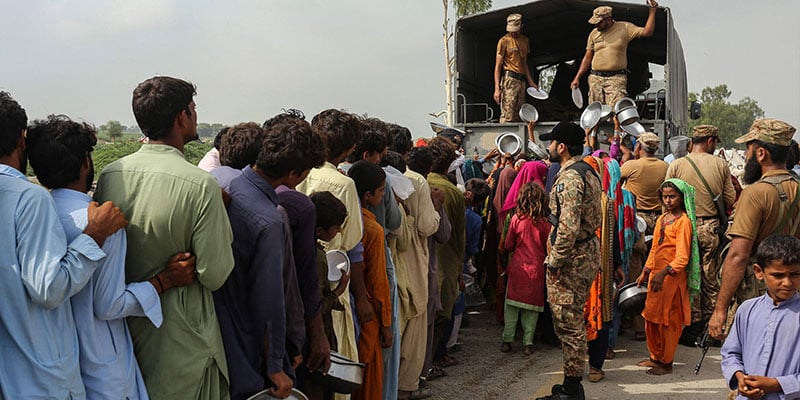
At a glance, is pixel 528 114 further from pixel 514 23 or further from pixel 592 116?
pixel 514 23

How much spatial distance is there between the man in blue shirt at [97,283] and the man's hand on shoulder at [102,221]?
3 centimetres

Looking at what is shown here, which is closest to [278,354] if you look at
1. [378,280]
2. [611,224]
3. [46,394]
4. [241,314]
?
[241,314]

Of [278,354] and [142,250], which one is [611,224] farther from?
[142,250]

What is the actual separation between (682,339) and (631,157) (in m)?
2.13

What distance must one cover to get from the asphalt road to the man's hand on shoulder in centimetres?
314

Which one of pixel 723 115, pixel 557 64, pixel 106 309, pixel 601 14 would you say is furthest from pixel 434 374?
pixel 723 115

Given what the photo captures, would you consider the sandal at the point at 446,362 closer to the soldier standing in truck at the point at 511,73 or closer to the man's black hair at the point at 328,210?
A: the man's black hair at the point at 328,210

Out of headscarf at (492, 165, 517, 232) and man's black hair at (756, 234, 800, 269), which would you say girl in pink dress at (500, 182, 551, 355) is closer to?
headscarf at (492, 165, 517, 232)

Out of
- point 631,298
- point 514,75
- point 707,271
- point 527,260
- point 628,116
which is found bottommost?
point 631,298

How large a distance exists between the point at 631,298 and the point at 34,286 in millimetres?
4352

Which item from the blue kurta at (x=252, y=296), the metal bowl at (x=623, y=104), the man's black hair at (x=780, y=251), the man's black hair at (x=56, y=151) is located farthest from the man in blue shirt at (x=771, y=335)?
the metal bowl at (x=623, y=104)

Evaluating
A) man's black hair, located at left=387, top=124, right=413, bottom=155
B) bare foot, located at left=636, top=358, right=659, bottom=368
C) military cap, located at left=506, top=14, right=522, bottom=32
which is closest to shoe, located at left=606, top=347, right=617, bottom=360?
bare foot, located at left=636, top=358, right=659, bottom=368

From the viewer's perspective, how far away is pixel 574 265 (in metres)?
4.40

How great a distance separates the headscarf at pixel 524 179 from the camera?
6137 mm
